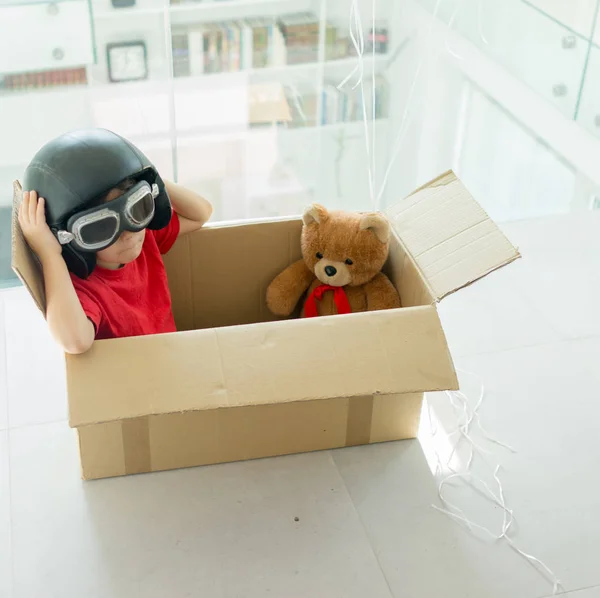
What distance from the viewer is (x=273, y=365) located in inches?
53.1

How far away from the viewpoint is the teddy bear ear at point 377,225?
157 cm

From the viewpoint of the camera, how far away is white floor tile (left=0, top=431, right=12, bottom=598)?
4.42 feet

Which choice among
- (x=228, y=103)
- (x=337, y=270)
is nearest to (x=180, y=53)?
(x=228, y=103)

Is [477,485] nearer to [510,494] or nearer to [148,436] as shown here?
[510,494]

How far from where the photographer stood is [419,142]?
2416 millimetres

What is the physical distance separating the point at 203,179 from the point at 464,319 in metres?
0.80

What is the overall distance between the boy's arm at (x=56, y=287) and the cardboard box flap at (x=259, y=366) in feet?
0.13

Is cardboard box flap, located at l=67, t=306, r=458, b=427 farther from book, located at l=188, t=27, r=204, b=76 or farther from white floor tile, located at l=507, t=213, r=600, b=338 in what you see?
book, located at l=188, t=27, r=204, b=76

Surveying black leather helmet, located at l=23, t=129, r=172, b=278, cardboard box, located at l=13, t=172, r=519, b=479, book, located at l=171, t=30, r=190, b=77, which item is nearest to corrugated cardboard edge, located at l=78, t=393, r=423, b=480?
cardboard box, located at l=13, t=172, r=519, b=479

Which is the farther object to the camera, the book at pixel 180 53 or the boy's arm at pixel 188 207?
the book at pixel 180 53

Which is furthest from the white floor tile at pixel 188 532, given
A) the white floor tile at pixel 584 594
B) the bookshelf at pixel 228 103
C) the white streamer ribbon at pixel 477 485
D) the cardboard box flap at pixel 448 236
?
the bookshelf at pixel 228 103

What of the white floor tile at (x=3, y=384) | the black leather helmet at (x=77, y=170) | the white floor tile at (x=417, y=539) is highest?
the black leather helmet at (x=77, y=170)

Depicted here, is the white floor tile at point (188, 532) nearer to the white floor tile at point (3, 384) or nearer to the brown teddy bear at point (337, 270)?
the white floor tile at point (3, 384)

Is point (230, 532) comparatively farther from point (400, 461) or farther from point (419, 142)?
point (419, 142)
